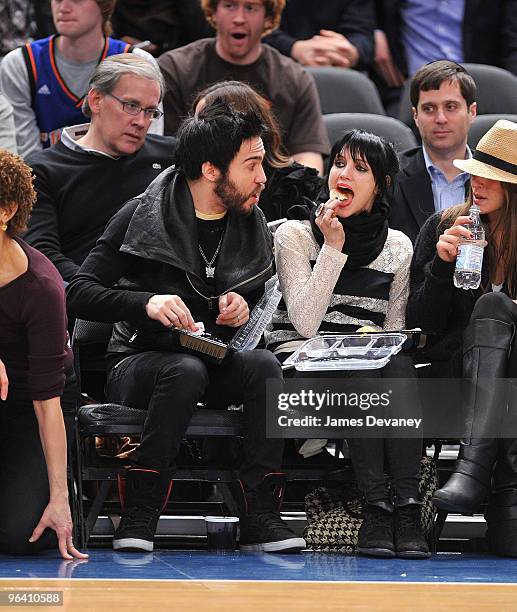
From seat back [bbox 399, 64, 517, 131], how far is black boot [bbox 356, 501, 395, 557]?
272cm

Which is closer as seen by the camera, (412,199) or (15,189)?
(15,189)

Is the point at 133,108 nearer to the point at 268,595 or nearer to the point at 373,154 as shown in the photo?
the point at 373,154

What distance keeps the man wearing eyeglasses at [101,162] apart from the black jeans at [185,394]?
73 centimetres

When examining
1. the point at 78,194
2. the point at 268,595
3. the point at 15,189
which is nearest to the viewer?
the point at 268,595

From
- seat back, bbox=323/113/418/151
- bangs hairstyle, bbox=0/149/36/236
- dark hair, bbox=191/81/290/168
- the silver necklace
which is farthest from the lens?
seat back, bbox=323/113/418/151

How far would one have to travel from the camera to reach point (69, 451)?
4.13 metres

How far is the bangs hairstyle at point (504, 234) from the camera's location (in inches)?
172

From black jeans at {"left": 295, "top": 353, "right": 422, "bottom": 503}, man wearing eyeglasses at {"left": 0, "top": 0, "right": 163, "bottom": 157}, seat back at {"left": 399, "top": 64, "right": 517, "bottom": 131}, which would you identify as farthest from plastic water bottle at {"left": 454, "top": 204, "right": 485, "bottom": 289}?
seat back at {"left": 399, "top": 64, "right": 517, "bottom": 131}

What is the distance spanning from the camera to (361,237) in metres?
4.41

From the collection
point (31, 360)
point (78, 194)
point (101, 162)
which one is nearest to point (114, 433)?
point (31, 360)

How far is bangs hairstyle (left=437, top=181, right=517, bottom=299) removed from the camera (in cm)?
436

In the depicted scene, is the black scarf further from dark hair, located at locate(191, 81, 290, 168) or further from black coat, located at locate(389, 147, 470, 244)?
black coat, located at locate(389, 147, 470, 244)
